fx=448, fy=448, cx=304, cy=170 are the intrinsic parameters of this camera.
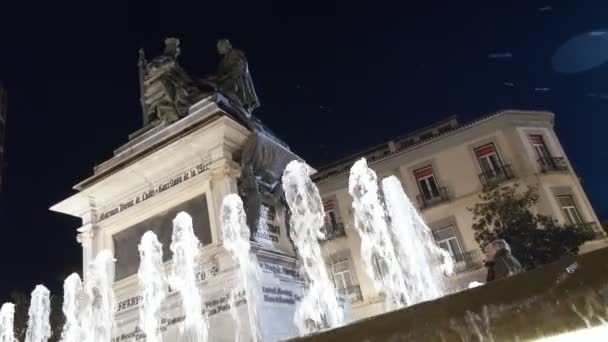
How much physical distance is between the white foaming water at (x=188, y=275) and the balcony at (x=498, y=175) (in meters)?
21.0

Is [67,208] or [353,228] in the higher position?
[353,228]

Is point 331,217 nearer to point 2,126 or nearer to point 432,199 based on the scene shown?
point 432,199

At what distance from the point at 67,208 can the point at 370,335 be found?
655 centimetres

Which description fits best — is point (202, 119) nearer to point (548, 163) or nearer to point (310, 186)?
point (310, 186)

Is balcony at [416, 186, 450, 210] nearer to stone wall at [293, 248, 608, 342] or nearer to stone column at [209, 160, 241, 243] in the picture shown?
stone column at [209, 160, 241, 243]

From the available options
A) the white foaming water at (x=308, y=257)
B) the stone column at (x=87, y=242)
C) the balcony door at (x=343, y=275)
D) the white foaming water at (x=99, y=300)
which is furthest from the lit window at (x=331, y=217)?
the white foaming water at (x=99, y=300)

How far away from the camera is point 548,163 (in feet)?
79.2

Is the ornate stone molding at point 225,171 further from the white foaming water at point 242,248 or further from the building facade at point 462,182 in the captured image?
the building facade at point 462,182

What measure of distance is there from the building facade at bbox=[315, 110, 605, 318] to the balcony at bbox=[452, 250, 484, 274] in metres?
0.05

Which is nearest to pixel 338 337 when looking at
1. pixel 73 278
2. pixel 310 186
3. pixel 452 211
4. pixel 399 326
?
pixel 399 326

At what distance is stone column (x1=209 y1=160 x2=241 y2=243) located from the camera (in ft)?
18.5

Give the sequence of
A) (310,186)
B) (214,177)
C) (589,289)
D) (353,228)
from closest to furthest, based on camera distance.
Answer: (589,289) < (214,177) < (310,186) < (353,228)

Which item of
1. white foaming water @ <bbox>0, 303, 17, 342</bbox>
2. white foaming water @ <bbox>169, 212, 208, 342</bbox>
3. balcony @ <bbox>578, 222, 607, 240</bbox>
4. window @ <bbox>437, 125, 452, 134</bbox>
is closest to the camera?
white foaming water @ <bbox>169, 212, 208, 342</bbox>

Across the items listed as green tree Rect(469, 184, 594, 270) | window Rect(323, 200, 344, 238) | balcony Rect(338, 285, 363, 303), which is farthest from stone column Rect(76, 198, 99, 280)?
window Rect(323, 200, 344, 238)
